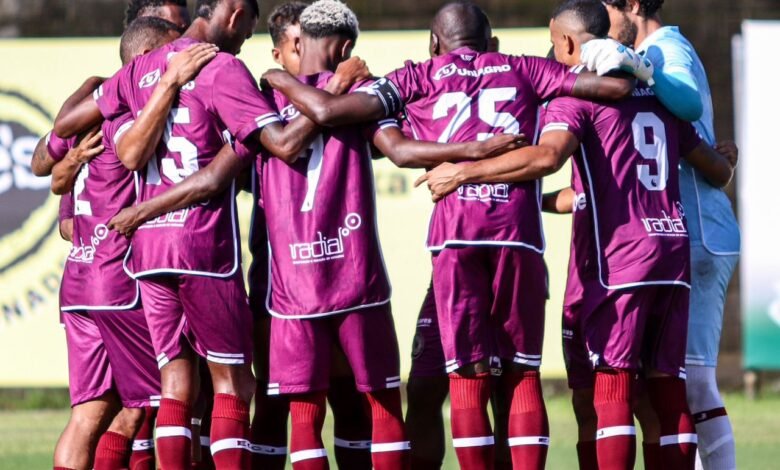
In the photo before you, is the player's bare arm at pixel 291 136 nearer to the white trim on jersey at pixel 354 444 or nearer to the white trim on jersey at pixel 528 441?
the white trim on jersey at pixel 354 444

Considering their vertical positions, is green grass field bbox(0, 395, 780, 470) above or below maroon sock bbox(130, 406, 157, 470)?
below

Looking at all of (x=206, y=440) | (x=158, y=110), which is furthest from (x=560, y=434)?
(x=158, y=110)

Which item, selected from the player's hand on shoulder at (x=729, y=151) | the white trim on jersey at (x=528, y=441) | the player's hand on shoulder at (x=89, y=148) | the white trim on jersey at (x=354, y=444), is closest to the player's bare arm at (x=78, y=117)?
the player's hand on shoulder at (x=89, y=148)

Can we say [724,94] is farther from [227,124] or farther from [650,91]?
[227,124]

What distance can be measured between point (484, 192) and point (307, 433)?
136 centimetres

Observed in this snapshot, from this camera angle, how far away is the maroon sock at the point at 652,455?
6164 millimetres

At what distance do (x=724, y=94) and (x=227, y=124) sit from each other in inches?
269

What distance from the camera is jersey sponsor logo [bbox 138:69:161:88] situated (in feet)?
20.0

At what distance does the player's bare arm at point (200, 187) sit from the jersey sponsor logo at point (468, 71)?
101 centimetres

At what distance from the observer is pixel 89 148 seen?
641 centimetres

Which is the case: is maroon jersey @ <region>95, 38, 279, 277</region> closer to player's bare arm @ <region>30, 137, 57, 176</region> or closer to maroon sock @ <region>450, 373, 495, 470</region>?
player's bare arm @ <region>30, 137, 57, 176</region>

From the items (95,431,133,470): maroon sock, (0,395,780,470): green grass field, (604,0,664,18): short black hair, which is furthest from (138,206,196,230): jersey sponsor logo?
(0,395,780,470): green grass field

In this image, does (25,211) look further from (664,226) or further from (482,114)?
(664,226)

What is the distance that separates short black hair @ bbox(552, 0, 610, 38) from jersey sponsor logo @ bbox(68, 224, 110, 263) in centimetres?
253
